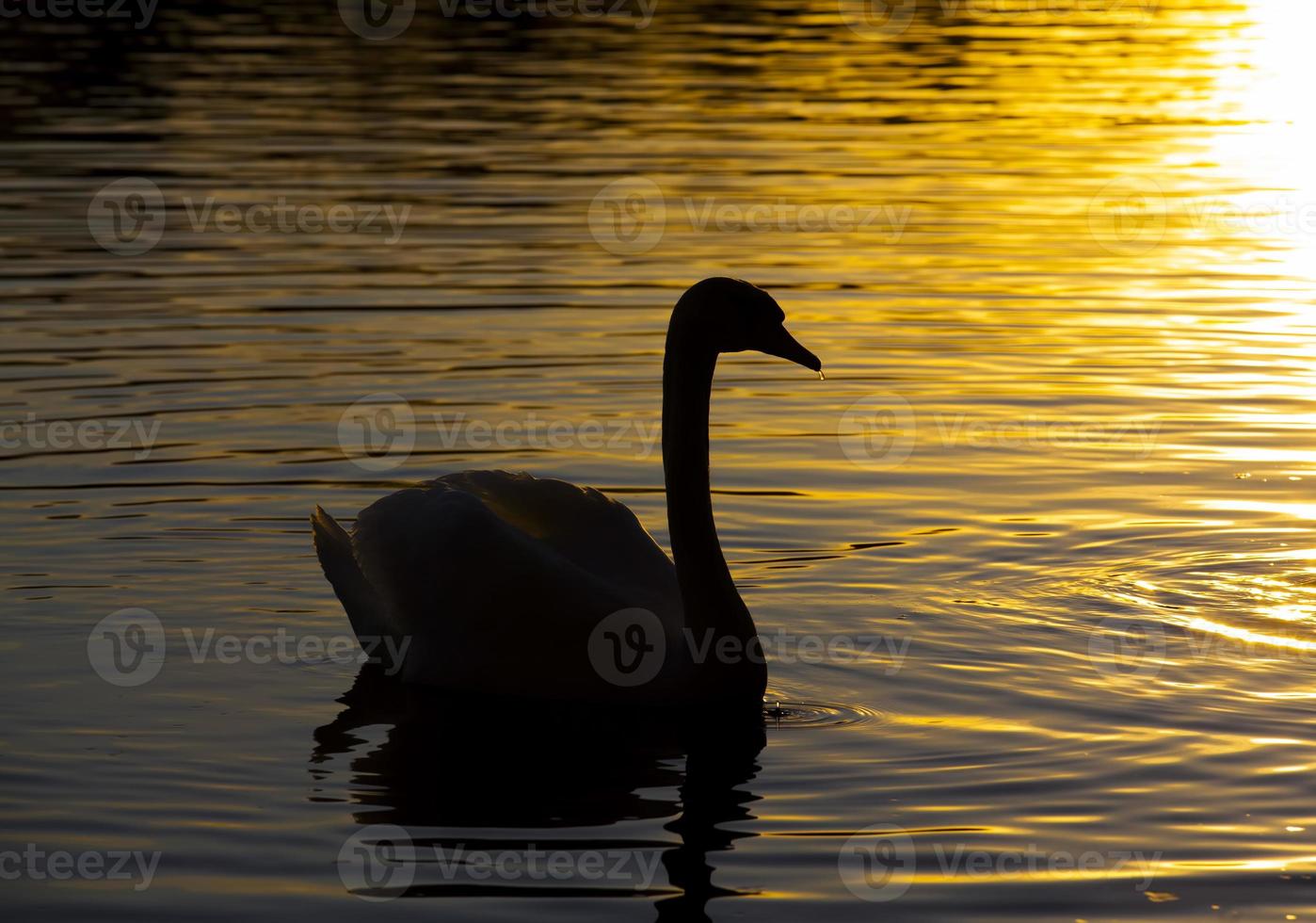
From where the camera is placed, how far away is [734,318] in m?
8.82

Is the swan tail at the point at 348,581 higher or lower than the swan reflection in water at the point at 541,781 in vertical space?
higher

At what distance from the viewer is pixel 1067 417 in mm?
13812

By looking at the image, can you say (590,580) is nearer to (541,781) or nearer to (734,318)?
(541,781)

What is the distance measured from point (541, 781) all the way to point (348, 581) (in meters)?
1.90

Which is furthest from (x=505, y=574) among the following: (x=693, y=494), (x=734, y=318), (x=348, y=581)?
(x=734, y=318)

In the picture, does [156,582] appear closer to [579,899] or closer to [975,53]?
[579,899]

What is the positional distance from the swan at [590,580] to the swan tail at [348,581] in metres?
0.03

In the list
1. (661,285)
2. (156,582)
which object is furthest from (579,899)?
(661,285)

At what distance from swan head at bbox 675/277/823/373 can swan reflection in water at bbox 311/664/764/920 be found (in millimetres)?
1529

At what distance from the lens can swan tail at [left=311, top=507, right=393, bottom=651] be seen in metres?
9.32

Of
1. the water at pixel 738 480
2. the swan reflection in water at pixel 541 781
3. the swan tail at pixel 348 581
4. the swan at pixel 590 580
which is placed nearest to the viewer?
the swan reflection in water at pixel 541 781

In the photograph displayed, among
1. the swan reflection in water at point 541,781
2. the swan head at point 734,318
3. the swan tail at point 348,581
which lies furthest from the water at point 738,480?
the swan head at point 734,318

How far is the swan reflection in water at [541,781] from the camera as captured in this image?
6965mm

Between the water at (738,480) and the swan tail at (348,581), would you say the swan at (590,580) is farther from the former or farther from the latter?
the water at (738,480)
